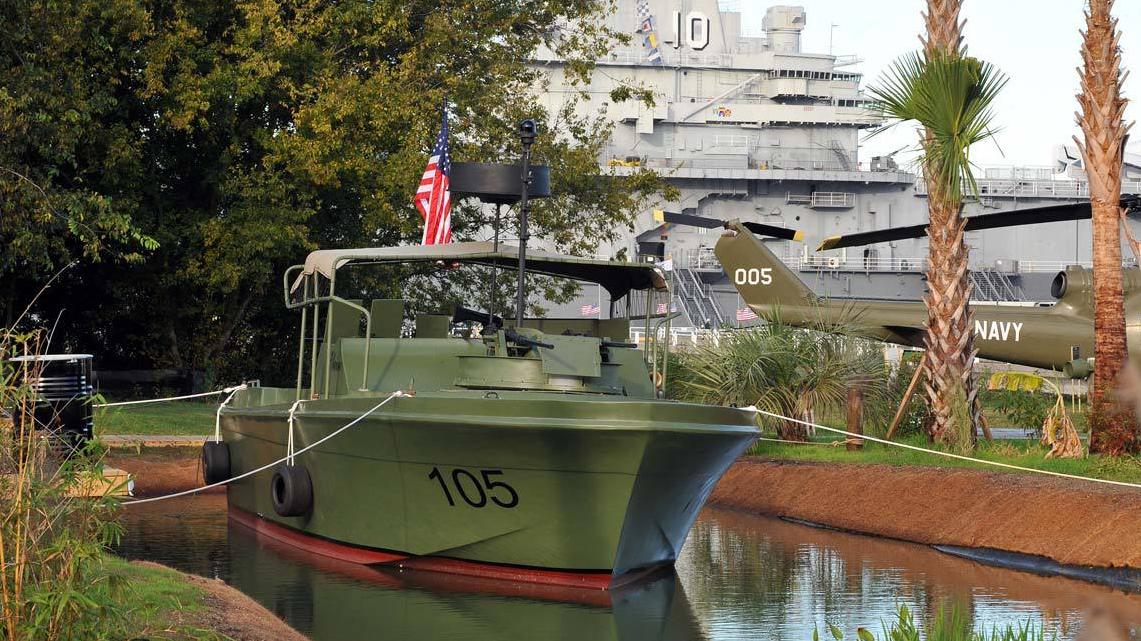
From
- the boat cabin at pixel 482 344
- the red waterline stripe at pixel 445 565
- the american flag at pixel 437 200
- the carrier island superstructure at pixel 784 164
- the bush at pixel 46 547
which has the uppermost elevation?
the carrier island superstructure at pixel 784 164

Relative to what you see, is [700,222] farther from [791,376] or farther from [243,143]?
[243,143]

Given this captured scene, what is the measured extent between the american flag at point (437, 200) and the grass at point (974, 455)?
5.51m

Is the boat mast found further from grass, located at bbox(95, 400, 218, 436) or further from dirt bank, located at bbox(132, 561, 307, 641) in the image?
grass, located at bbox(95, 400, 218, 436)

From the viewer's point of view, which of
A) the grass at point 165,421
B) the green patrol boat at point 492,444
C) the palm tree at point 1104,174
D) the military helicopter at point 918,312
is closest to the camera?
the green patrol boat at point 492,444

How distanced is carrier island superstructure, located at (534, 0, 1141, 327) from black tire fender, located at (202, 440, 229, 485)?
45500 mm

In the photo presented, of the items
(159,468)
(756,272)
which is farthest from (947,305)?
(159,468)

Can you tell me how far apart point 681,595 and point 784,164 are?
5563 cm

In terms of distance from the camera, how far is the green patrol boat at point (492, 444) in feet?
35.0

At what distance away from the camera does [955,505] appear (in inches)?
571

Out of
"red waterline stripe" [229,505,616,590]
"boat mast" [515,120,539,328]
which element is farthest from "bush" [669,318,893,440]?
"boat mast" [515,120,539,328]

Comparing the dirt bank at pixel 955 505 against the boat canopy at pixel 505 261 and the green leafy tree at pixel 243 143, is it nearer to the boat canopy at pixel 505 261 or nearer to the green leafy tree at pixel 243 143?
the boat canopy at pixel 505 261

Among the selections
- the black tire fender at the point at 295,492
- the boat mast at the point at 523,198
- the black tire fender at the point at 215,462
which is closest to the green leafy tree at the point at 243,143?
the black tire fender at the point at 215,462

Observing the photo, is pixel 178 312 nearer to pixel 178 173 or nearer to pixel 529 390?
pixel 178 173

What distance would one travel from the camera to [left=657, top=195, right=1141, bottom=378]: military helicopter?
2309cm
